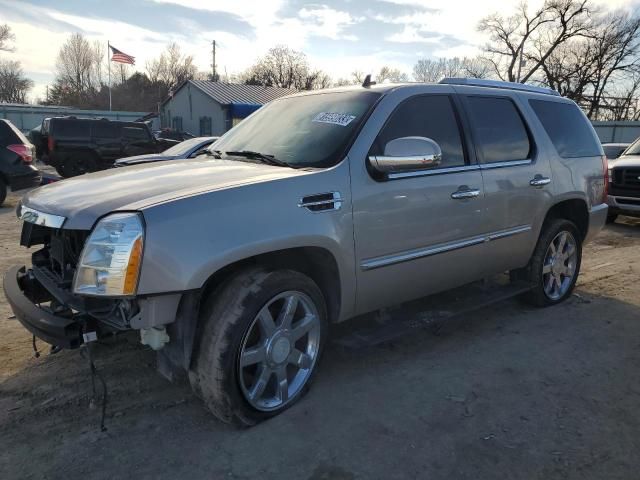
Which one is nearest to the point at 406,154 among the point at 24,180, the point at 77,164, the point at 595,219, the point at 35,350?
the point at 35,350

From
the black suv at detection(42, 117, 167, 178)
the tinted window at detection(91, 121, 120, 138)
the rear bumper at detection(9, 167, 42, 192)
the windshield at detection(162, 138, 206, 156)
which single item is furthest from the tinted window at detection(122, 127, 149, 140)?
the windshield at detection(162, 138, 206, 156)

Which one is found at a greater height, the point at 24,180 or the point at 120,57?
the point at 120,57

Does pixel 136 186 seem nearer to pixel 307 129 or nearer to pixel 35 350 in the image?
pixel 307 129

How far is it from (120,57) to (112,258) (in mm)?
38529

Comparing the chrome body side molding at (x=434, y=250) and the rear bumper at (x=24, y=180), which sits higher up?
the rear bumper at (x=24, y=180)

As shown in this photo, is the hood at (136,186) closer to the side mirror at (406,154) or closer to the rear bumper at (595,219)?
the side mirror at (406,154)

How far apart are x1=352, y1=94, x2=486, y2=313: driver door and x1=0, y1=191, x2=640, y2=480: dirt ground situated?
1.82 feet

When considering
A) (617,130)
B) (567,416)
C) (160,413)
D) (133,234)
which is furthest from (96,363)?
(617,130)

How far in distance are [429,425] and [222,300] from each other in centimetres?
134

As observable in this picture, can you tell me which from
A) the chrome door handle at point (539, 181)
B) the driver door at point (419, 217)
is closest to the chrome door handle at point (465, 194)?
the driver door at point (419, 217)

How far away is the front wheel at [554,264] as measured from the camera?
4695 millimetres

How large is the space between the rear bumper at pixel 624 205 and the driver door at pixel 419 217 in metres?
6.62

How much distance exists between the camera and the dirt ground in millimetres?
2582

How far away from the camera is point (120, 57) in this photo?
36469mm
